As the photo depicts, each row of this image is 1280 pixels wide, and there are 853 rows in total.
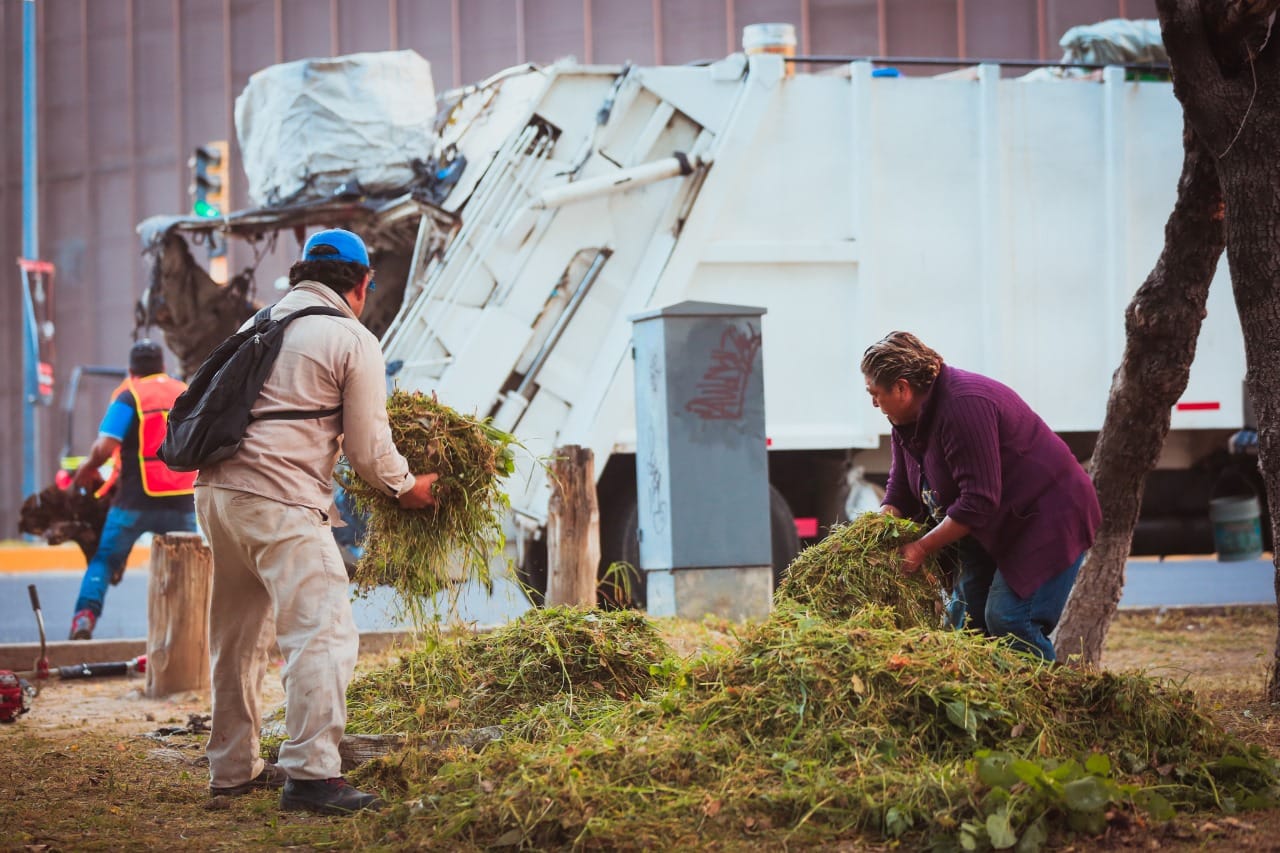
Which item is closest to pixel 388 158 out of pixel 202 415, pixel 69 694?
pixel 69 694

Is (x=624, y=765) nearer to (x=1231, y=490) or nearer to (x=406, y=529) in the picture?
(x=406, y=529)

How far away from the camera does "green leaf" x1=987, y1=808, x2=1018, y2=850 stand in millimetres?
3436

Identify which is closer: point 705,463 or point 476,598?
point 705,463

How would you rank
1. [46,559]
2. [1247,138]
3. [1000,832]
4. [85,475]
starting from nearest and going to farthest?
[1000,832], [1247,138], [85,475], [46,559]

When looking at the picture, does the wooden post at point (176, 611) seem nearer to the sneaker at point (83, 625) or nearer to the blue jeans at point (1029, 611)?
the sneaker at point (83, 625)

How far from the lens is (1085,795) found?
3592 millimetres

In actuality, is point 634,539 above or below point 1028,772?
A: above

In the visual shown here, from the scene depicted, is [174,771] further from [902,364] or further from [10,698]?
[902,364]

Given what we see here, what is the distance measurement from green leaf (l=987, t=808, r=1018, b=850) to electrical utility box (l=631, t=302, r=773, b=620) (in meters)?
4.31

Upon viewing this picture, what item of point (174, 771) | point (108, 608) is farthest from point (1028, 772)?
point (108, 608)

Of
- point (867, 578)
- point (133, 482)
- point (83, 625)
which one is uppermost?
point (133, 482)

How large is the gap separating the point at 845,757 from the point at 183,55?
20.8m

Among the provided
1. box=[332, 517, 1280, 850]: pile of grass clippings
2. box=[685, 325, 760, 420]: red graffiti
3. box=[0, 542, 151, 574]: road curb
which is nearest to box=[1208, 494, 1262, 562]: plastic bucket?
box=[685, 325, 760, 420]: red graffiti

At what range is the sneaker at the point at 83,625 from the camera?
26.6 ft
